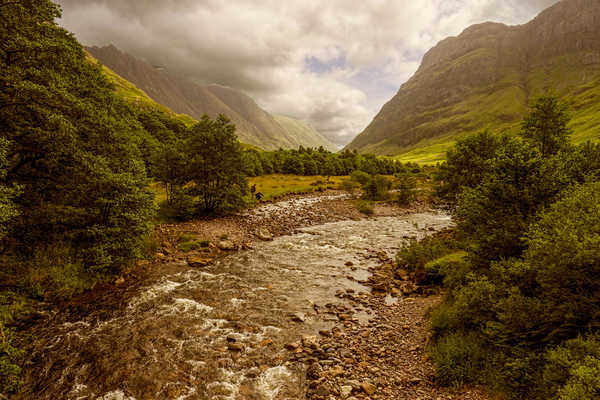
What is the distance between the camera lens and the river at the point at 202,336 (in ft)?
37.4

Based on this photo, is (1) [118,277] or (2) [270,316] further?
(1) [118,277]

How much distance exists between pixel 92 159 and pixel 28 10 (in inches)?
409

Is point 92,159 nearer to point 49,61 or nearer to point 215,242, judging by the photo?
point 49,61

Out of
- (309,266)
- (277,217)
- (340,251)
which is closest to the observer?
(309,266)

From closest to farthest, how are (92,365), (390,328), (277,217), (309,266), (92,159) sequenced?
1. (92,365)
2. (390,328)
3. (92,159)
4. (309,266)
5. (277,217)

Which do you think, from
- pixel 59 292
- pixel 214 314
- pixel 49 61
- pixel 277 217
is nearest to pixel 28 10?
pixel 49 61

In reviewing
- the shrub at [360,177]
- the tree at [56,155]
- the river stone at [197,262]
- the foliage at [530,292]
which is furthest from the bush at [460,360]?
the shrub at [360,177]

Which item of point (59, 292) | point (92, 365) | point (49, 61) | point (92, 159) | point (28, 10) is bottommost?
point (92, 365)

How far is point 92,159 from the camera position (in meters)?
20.3

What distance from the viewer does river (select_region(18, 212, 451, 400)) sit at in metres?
11.4

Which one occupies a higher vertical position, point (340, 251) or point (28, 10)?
point (28, 10)

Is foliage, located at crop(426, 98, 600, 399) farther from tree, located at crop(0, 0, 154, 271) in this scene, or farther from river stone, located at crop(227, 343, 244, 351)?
tree, located at crop(0, 0, 154, 271)

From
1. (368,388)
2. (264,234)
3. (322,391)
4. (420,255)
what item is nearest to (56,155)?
(264,234)

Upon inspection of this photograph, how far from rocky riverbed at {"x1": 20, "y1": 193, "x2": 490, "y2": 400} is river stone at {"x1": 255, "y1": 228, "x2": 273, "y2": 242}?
7742mm
